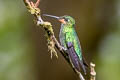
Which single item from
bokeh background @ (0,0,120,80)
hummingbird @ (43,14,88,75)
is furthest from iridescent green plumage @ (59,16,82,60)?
bokeh background @ (0,0,120,80)

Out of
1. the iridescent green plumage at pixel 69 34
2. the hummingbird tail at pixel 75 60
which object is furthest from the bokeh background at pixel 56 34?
the hummingbird tail at pixel 75 60

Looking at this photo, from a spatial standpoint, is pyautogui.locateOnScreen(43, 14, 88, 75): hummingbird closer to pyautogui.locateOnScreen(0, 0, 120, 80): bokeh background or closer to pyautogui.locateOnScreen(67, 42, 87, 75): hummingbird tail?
Result: pyautogui.locateOnScreen(67, 42, 87, 75): hummingbird tail

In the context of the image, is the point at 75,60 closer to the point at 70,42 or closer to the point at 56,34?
the point at 70,42

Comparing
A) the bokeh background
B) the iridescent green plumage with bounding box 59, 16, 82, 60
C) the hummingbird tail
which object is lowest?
the bokeh background

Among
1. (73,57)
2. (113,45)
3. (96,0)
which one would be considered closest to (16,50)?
(113,45)

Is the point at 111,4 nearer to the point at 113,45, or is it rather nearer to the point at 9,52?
the point at 113,45

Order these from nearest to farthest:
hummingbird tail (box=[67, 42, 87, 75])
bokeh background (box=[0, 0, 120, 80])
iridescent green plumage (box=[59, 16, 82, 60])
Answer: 1. hummingbird tail (box=[67, 42, 87, 75])
2. iridescent green plumage (box=[59, 16, 82, 60])
3. bokeh background (box=[0, 0, 120, 80])
